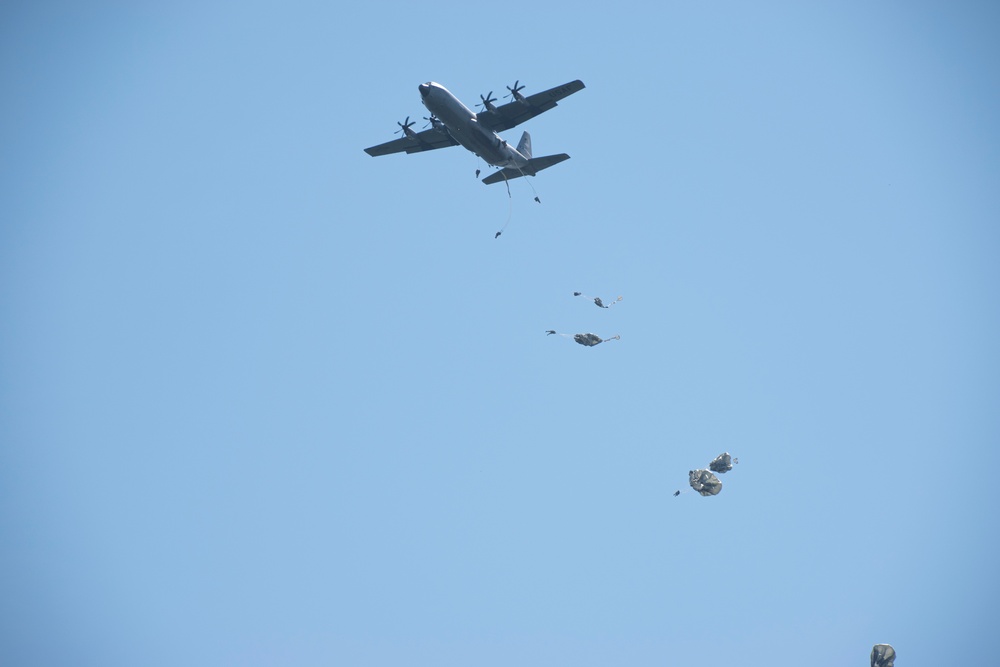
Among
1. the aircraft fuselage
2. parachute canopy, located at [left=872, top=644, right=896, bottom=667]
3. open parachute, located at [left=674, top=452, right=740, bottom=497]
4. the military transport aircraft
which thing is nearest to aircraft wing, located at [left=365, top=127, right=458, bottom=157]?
the military transport aircraft

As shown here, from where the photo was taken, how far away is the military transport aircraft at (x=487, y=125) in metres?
58.0

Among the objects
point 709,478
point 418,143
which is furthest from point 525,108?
point 709,478

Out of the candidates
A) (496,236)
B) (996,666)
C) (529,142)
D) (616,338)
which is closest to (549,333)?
(616,338)

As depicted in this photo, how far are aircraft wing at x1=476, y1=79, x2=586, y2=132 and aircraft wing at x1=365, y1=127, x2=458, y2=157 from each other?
218 inches

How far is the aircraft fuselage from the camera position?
57.3 metres

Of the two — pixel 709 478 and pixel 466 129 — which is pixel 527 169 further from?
pixel 709 478

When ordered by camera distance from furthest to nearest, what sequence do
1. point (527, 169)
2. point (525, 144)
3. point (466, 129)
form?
1. point (525, 144)
2. point (527, 169)
3. point (466, 129)

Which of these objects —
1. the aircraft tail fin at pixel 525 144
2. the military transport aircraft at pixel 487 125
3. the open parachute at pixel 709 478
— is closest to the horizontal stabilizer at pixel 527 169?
the military transport aircraft at pixel 487 125

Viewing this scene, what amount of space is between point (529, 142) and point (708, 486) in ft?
124

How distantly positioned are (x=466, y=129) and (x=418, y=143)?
8.97 metres

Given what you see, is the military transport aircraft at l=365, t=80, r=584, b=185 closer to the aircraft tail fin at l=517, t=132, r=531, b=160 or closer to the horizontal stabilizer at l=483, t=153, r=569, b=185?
the horizontal stabilizer at l=483, t=153, r=569, b=185

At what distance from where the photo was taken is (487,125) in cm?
6209

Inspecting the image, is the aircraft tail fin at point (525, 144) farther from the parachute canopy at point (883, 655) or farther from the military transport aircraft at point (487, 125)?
the parachute canopy at point (883, 655)

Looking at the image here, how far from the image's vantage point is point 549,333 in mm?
53531
